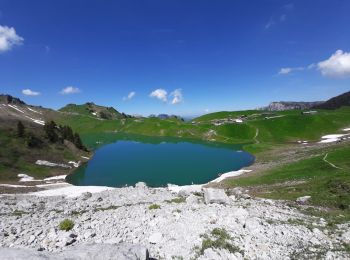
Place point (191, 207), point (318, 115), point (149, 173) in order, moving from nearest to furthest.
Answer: point (191, 207), point (149, 173), point (318, 115)

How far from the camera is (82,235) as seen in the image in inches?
819

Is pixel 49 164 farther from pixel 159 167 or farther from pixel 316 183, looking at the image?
pixel 316 183

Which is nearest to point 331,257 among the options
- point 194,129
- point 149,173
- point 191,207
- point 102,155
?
point 191,207

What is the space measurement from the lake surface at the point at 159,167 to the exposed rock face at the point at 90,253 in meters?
61.9

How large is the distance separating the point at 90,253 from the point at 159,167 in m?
86.6

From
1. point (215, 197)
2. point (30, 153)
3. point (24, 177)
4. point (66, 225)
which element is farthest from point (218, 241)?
point (30, 153)

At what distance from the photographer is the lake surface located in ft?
271

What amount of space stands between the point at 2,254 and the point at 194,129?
605 feet

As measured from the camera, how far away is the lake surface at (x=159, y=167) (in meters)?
82.8

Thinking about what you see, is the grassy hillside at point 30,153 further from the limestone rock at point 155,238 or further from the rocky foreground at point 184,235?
the limestone rock at point 155,238

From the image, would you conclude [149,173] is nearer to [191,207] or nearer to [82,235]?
[191,207]

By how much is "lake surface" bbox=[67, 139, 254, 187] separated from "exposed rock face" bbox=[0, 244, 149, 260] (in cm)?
6186

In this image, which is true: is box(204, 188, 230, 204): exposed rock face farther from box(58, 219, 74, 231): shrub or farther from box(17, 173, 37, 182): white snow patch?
box(17, 173, 37, 182): white snow patch

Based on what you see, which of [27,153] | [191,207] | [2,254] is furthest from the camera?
[27,153]
